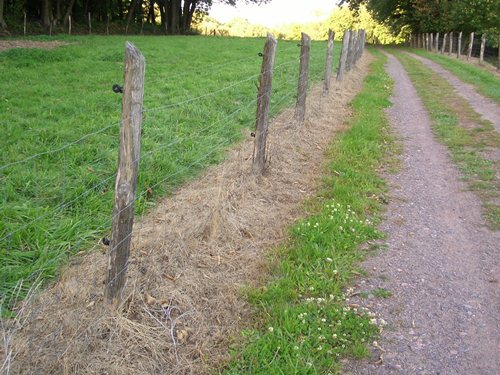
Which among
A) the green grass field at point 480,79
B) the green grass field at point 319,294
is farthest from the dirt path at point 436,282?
the green grass field at point 480,79

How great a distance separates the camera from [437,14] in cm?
4419

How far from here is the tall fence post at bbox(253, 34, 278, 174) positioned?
20.3 feet

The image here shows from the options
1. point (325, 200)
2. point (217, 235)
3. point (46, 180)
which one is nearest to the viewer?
point (217, 235)

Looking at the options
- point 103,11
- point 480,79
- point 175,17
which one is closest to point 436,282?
point 480,79

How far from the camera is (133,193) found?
134 inches

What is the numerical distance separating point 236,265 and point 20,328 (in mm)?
1938

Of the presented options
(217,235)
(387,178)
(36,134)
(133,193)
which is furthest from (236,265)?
(36,134)

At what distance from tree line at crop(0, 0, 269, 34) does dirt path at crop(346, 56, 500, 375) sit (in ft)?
93.8

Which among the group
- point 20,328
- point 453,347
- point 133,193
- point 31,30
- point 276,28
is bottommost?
point 453,347

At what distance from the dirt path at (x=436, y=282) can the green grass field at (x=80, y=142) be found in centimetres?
252

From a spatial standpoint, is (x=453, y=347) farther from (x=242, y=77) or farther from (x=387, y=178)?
(x=242, y=77)

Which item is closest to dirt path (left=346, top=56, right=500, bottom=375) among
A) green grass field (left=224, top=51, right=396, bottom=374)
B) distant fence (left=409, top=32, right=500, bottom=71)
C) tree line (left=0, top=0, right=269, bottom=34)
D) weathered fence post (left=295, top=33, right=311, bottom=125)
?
green grass field (left=224, top=51, right=396, bottom=374)

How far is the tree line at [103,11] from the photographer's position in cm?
→ 3309

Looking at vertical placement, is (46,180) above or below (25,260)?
above
